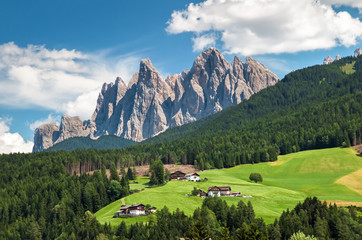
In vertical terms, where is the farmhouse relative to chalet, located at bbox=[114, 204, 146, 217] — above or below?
above

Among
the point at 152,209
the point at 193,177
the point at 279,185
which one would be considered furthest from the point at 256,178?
the point at 152,209

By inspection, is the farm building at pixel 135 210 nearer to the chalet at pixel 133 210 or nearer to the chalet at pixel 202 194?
the chalet at pixel 133 210

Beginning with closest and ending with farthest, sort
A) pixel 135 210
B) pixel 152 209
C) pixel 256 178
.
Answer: pixel 152 209 → pixel 135 210 → pixel 256 178

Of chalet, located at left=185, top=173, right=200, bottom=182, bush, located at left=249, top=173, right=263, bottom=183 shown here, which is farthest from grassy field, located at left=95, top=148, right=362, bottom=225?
chalet, located at left=185, top=173, right=200, bottom=182

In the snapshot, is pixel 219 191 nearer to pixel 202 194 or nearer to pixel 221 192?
pixel 221 192

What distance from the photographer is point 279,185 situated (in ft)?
486

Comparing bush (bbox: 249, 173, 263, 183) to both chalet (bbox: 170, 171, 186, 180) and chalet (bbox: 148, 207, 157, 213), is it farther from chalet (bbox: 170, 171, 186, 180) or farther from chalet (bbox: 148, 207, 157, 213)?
chalet (bbox: 148, 207, 157, 213)

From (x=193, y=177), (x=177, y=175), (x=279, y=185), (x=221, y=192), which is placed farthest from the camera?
(x=177, y=175)

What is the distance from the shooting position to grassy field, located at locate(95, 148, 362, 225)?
4432 inches

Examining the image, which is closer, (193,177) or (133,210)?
(133,210)

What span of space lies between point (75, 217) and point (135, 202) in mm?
26459

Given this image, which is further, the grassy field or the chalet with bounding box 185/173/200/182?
the chalet with bounding box 185/173/200/182

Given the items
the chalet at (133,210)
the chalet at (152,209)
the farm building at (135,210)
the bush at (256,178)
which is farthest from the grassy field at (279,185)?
the chalet at (133,210)

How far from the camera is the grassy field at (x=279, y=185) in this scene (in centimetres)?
11256
